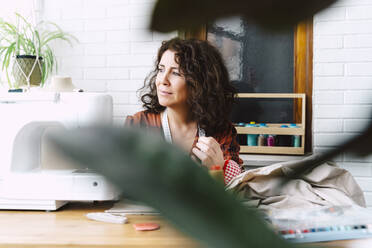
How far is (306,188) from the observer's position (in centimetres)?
123

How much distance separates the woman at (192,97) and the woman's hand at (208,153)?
0.12 meters

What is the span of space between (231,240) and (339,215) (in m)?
1.00

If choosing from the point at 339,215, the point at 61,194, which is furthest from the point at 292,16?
the point at 61,194

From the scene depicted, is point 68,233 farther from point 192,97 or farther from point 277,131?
point 277,131

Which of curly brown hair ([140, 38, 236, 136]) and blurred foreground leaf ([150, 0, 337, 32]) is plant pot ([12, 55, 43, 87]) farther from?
blurred foreground leaf ([150, 0, 337, 32])

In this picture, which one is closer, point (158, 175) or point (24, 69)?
point (158, 175)

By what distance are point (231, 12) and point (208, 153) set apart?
141 cm

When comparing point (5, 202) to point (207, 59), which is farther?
point (207, 59)

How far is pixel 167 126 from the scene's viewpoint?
6.21 feet

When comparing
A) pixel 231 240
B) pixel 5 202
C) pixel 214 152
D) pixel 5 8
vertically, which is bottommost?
pixel 5 202

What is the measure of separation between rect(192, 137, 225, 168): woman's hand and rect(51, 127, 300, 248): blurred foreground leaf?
56.7 inches

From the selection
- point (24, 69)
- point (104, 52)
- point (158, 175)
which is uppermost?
point (104, 52)

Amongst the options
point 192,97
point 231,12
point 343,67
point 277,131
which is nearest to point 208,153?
point 192,97

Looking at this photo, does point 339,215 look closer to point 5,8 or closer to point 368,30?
point 368,30
